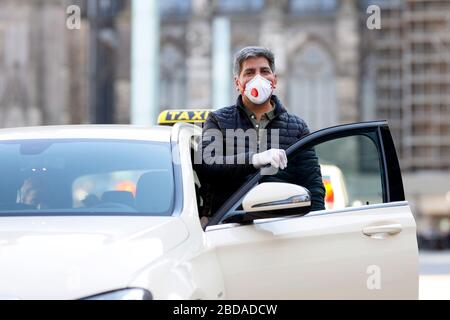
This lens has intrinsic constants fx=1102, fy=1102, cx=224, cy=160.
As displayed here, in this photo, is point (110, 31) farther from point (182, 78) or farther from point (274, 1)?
point (274, 1)

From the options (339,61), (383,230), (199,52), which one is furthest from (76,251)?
(339,61)

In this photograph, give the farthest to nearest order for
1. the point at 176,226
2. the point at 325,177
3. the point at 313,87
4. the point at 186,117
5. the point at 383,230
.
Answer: the point at 313,87 < the point at 325,177 < the point at 186,117 < the point at 383,230 < the point at 176,226

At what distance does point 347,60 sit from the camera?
6819cm

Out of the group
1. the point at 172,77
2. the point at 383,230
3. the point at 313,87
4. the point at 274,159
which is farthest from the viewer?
the point at 172,77

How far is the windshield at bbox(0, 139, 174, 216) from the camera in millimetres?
4223

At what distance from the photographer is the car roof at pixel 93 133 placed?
4738mm

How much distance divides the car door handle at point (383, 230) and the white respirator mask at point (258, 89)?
0.79 meters

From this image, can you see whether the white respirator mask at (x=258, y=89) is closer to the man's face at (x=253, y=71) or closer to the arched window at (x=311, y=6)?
the man's face at (x=253, y=71)

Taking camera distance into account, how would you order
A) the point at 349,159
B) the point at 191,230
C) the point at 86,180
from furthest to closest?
the point at 349,159, the point at 86,180, the point at 191,230

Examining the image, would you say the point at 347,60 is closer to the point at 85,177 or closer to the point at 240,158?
the point at 240,158

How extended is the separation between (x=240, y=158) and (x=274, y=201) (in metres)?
0.57

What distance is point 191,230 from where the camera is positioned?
4.05 m
